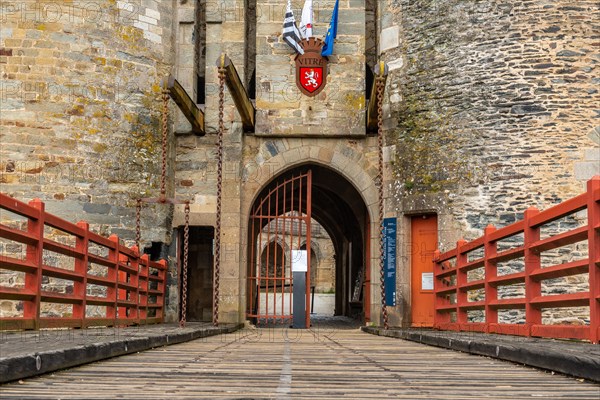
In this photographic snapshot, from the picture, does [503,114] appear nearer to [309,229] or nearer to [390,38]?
[390,38]

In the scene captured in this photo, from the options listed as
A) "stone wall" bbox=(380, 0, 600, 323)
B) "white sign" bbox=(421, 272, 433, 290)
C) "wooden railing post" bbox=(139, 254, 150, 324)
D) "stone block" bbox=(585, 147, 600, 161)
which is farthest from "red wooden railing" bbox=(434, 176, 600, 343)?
"wooden railing post" bbox=(139, 254, 150, 324)

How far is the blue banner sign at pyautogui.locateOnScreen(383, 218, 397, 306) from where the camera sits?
12.2 meters

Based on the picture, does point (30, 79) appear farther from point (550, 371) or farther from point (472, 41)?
point (550, 371)

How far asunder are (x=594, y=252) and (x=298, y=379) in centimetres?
227

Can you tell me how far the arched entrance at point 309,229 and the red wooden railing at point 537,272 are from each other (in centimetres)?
360

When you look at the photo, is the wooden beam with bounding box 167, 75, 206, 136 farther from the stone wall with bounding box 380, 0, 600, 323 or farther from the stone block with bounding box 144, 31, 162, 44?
the stone wall with bounding box 380, 0, 600, 323

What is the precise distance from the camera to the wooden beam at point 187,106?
10.9 metres

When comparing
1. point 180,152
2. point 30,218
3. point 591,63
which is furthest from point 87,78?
point 591,63

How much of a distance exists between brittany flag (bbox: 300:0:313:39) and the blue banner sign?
3.03 meters

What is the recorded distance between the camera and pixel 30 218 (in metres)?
6.29

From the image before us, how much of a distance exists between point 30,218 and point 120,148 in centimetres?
580

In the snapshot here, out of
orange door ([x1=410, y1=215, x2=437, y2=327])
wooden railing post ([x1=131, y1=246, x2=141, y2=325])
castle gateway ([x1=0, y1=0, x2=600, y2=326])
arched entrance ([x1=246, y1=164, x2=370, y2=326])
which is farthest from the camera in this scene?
arched entrance ([x1=246, y1=164, x2=370, y2=326])

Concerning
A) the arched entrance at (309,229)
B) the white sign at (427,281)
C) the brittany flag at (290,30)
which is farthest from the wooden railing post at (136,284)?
the brittany flag at (290,30)

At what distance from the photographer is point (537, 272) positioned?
6168mm
